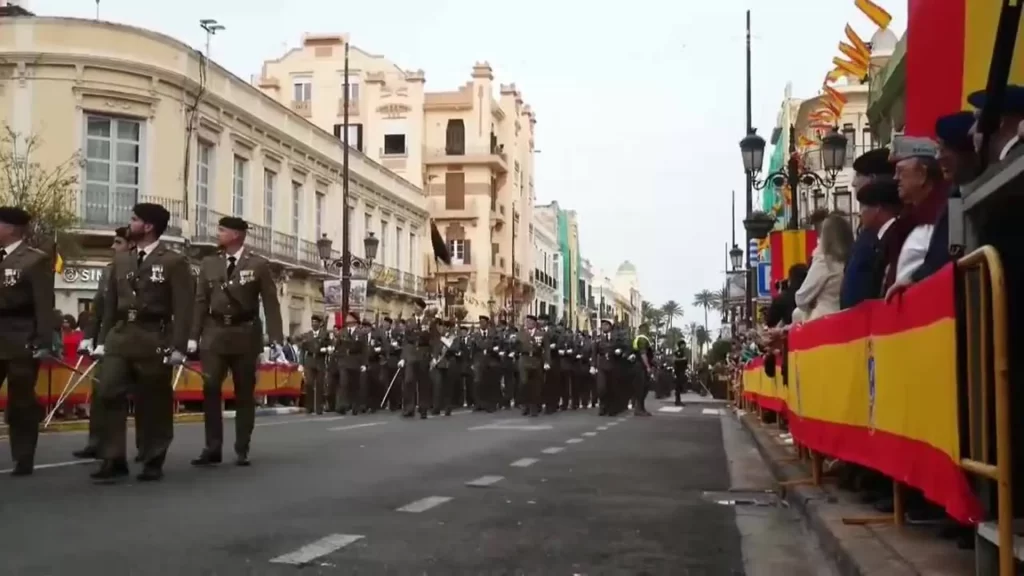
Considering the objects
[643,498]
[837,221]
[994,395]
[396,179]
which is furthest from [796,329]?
[396,179]

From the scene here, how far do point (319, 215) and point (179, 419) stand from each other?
31.6 metres

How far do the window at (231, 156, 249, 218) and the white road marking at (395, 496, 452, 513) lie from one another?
114ft

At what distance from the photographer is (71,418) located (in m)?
18.9

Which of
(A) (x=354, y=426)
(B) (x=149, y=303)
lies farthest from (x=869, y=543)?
(A) (x=354, y=426)

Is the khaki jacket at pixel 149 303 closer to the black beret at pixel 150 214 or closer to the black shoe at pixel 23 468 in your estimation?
the black beret at pixel 150 214

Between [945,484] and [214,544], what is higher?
[945,484]

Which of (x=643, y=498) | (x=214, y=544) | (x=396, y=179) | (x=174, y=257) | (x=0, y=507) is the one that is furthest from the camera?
(x=396, y=179)

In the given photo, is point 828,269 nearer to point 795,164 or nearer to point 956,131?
point 956,131

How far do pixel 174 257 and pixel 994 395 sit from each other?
710cm

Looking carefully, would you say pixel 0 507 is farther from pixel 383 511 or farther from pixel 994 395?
pixel 994 395

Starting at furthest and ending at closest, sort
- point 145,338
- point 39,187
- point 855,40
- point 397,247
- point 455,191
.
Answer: point 455,191 < point 397,247 < point 855,40 < point 39,187 < point 145,338

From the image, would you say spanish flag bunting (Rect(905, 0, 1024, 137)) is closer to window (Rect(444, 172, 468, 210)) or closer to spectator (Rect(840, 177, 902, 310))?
spectator (Rect(840, 177, 902, 310))

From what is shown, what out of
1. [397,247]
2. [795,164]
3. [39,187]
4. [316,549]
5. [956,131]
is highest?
[397,247]

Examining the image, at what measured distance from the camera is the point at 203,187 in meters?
40.4
